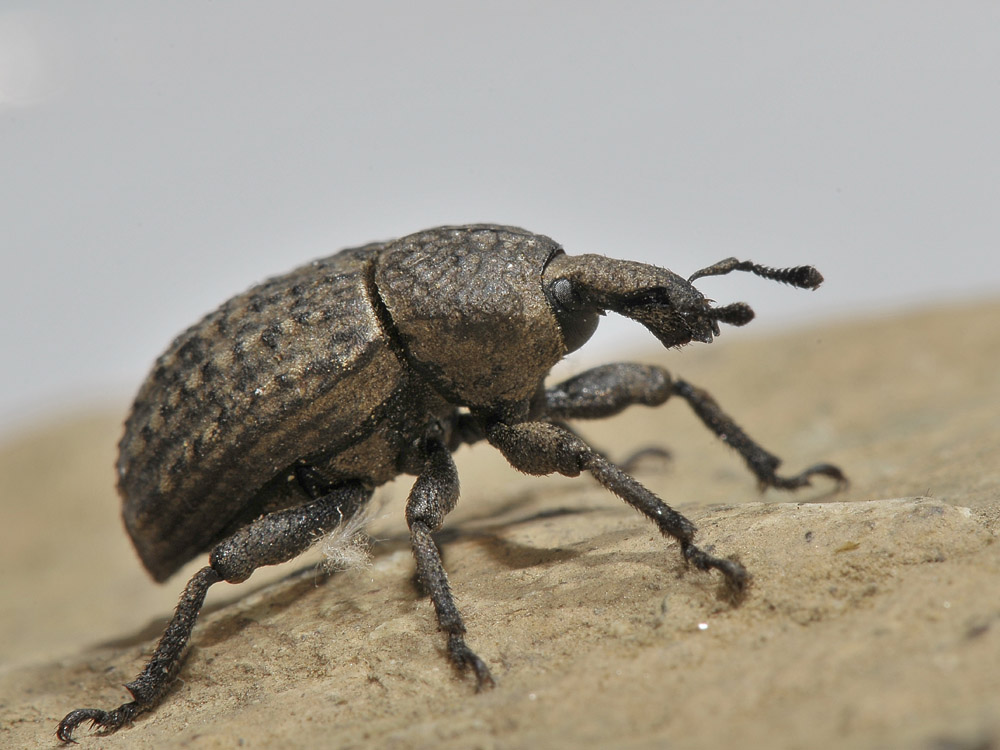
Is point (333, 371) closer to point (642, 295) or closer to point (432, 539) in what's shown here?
point (432, 539)

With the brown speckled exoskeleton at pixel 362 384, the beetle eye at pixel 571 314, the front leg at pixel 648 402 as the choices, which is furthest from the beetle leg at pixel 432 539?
the beetle eye at pixel 571 314

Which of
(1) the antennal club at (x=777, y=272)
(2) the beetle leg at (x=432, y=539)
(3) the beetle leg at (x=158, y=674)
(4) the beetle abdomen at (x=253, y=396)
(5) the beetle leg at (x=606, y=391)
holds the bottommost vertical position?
(3) the beetle leg at (x=158, y=674)

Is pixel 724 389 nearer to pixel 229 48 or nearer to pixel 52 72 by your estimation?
pixel 229 48

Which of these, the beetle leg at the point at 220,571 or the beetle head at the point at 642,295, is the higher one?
the beetle head at the point at 642,295

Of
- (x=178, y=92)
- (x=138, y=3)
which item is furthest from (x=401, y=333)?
(x=138, y=3)

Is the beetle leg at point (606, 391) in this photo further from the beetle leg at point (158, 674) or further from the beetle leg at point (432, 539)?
the beetle leg at point (158, 674)

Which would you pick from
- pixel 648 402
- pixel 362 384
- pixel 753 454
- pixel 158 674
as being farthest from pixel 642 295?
pixel 158 674

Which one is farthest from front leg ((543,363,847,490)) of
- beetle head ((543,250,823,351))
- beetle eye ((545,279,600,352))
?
beetle head ((543,250,823,351))
